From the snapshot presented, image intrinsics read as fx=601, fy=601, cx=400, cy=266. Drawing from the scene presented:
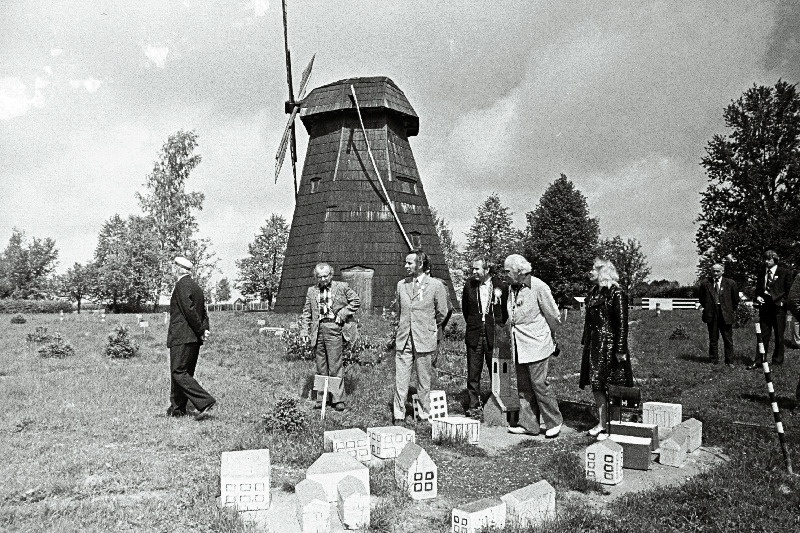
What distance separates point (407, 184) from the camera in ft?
90.2

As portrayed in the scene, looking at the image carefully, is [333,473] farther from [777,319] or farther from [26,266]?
[26,266]

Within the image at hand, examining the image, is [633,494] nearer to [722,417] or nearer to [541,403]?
[541,403]

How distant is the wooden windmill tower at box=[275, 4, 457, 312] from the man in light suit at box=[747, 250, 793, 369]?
49.1 ft

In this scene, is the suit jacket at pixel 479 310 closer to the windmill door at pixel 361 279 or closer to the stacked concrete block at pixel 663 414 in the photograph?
the stacked concrete block at pixel 663 414

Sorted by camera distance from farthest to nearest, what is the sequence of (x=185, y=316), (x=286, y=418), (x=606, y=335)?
(x=185, y=316) → (x=606, y=335) → (x=286, y=418)

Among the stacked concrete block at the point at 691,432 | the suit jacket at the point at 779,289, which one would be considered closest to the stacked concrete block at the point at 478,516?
the stacked concrete block at the point at 691,432

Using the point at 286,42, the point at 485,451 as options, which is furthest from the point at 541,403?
the point at 286,42

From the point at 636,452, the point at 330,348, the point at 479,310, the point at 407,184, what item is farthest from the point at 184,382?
the point at 407,184

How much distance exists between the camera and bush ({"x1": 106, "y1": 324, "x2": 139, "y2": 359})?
14547mm

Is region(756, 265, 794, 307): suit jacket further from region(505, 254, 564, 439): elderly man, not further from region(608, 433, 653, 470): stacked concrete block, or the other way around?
region(608, 433, 653, 470): stacked concrete block

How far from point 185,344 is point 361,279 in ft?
56.0

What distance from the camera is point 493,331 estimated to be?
9.21 m

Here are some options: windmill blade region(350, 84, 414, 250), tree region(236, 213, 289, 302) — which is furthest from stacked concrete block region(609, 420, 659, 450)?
tree region(236, 213, 289, 302)

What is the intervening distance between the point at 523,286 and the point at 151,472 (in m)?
4.86
